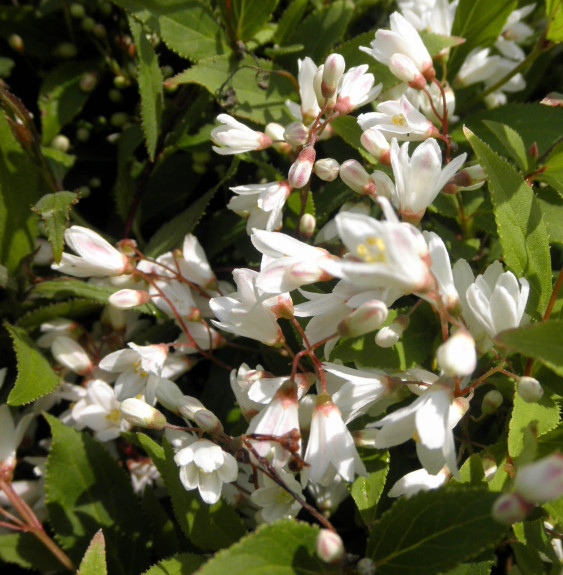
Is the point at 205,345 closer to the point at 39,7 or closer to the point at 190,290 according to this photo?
the point at 190,290

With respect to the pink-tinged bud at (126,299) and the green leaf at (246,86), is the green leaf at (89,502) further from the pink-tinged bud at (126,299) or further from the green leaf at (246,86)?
the green leaf at (246,86)

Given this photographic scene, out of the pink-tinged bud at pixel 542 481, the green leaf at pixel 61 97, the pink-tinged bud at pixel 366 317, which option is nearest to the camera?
the pink-tinged bud at pixel 542 481

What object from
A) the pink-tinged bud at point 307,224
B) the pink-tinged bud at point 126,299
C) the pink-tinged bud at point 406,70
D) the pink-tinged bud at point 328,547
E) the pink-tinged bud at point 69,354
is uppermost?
the pink-tinged bud at point 406,70

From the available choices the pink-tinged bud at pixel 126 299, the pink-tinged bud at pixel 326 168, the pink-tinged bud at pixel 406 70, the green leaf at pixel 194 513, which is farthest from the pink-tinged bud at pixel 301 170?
the green leaf at pixel 194 513

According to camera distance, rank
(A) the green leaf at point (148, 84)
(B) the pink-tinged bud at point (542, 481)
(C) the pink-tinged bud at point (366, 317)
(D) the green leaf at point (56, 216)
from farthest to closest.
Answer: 1. (A) the green leaf at point (148, 84)
2. (D) the green leaf at point (56, 216)
3. (C) the pink-tinged bud at point (366, 317)
4. (B) the pink-tinged bud at point (542, 481)

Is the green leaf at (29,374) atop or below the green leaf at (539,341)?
below

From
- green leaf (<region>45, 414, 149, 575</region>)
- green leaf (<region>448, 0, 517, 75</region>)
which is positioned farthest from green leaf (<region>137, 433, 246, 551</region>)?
green leaf (<region>448, 0, 517, 75</region>)

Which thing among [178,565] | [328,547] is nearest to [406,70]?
[328,547]
